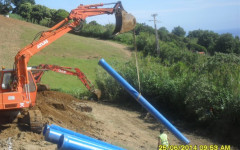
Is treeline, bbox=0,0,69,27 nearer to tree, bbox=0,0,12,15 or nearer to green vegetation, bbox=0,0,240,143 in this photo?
tree, bbox=0,0,12,15

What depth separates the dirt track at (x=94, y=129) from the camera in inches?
361

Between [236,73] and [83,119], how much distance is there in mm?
7142

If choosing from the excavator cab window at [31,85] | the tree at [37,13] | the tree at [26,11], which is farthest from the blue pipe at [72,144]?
the tree at [26,11]

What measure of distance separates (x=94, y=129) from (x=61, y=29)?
4.27m

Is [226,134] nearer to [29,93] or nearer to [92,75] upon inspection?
[29,93]

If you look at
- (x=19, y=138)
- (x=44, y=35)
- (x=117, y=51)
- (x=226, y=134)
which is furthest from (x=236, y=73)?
(x=117, y=51)

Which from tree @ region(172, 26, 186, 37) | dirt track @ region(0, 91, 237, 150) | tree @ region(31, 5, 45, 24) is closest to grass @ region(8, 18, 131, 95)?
dirt track @ region(0, 91, 237, 150)

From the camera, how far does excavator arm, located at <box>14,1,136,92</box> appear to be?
9.55 m

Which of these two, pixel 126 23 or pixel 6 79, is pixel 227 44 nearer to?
pixel 126 23

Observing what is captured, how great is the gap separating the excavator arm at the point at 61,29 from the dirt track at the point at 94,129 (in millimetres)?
1691

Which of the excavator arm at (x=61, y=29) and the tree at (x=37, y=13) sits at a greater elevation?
the tree at (x=37, y=13)

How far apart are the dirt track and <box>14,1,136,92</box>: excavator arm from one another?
5.55ft

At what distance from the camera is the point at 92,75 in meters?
28.3

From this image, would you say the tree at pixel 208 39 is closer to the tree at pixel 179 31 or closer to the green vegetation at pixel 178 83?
the tree at pixel 179 31
